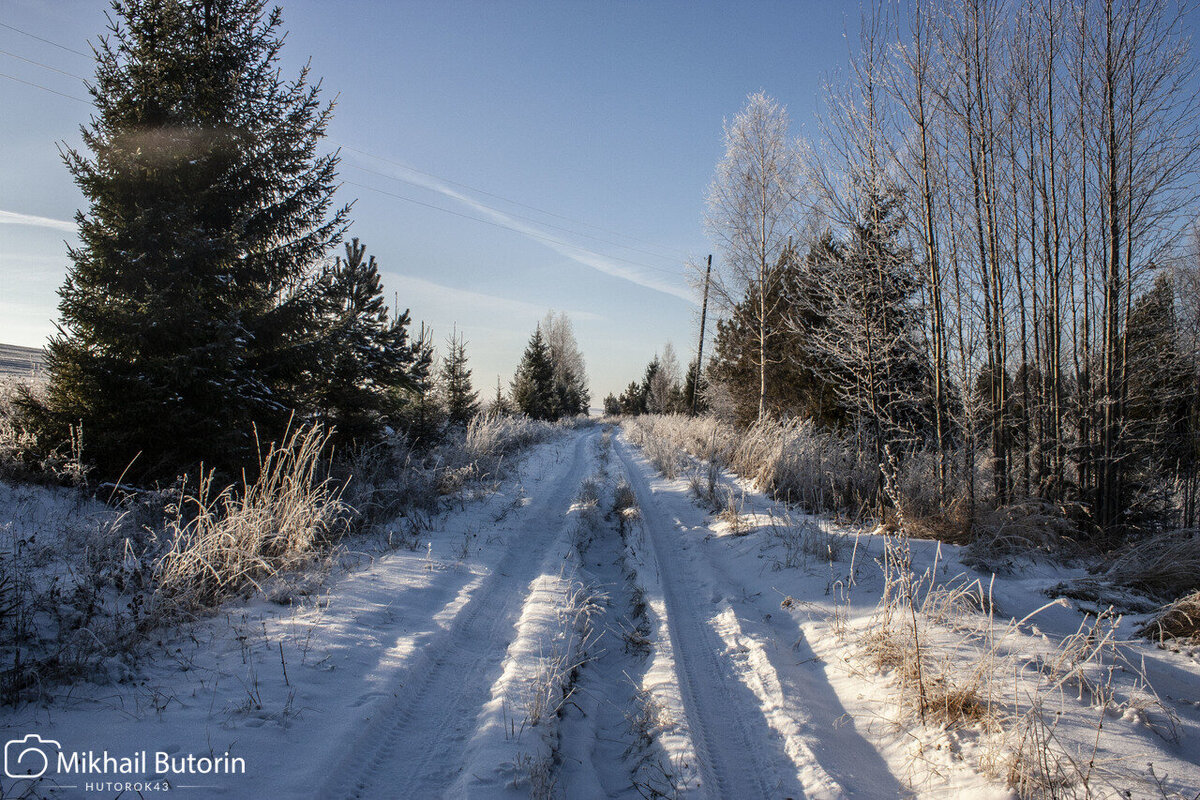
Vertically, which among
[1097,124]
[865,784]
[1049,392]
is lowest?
[865,784]

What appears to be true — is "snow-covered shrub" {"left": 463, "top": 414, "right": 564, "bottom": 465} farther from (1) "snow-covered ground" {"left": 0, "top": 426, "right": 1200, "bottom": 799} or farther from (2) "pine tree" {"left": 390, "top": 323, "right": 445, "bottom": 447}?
(1) "snow-covered ground" {"left": 0, "top": 426, "right": 1200, "bottom": 799}

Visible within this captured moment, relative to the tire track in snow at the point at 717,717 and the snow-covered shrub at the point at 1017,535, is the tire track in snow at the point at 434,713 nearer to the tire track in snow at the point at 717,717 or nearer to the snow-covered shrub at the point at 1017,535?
the tire track in snow at the point at 717,717

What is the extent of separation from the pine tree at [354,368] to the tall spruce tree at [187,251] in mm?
306

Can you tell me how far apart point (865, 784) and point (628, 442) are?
19.6 metres

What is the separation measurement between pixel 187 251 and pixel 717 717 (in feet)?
24.0

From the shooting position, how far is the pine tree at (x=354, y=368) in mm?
7293

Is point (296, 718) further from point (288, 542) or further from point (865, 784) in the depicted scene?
point (865, 784)

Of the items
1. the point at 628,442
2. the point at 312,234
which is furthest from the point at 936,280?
the point at 628,442

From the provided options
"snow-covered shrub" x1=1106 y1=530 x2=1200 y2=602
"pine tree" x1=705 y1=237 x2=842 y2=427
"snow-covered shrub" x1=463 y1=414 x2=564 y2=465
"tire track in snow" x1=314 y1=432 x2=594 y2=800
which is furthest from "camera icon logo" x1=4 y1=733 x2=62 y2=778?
"pine tree" x1=705 y1=237 x2=842 y2=427

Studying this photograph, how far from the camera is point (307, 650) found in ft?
9.63

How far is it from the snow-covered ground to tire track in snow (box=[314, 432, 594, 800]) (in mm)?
12

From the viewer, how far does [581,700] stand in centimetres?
294

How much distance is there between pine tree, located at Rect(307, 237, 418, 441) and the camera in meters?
7.29

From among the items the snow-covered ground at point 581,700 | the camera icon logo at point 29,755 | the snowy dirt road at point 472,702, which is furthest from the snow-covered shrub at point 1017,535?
the camera icon logo at point 29,755
